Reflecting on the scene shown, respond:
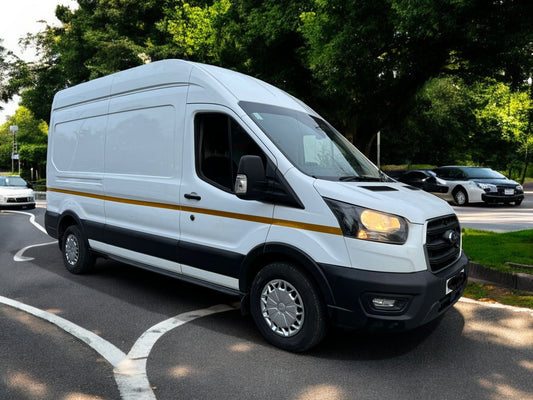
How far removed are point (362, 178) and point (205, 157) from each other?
1534 millimetres

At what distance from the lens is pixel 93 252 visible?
21.1ft

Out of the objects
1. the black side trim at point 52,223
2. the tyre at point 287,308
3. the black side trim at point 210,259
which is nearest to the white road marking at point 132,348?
the black side trim at point 210,259

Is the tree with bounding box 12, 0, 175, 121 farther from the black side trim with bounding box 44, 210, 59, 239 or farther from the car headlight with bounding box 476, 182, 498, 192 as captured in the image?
the black side trim with bounding box 44, 210, 59, 239

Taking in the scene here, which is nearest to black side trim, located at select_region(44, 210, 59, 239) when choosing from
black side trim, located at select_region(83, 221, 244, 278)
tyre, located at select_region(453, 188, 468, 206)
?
black side trim, located at select_region(83, 221, 244, 278)

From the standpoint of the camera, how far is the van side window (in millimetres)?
4348

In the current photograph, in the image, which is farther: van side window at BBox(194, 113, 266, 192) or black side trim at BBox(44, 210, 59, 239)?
black side trim at BBox(44, 210, 59, 239)

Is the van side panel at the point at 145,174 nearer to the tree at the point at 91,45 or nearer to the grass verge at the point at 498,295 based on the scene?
the grass verge at the point at 498,295

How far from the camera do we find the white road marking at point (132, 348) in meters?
3.32

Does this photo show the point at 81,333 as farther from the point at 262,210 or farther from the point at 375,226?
the point at 375,226

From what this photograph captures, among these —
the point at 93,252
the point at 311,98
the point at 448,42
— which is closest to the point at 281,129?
the point at 93,252

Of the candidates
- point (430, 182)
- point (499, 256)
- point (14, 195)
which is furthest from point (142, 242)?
point (430, 182)

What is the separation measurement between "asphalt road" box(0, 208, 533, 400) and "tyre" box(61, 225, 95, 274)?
938mm

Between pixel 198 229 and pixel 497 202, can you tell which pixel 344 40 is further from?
pixel 497 202

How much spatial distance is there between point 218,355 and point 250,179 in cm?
148
